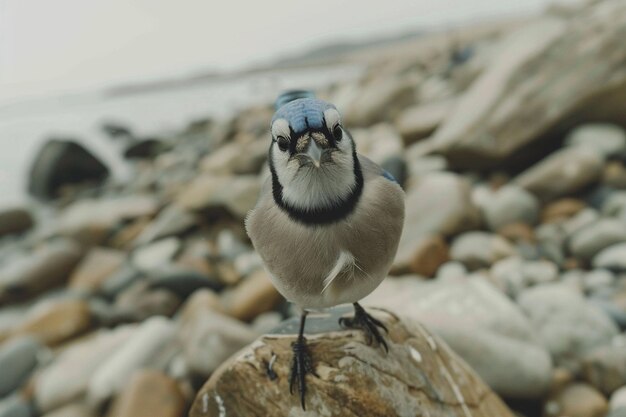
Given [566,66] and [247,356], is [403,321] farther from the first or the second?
[566,66]

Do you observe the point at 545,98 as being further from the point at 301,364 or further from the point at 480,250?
the point at 301,364

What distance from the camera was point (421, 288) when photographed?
3930mm

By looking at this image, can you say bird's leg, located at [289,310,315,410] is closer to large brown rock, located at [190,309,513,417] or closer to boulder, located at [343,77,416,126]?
large brown rock, located at [190,309,513,417]

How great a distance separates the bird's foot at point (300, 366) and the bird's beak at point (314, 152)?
98 cm

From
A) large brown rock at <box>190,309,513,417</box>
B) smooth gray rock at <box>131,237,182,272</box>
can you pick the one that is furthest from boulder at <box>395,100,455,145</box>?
large brown rock at <box>190,309,513,417</box>

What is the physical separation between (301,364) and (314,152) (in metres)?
1.05

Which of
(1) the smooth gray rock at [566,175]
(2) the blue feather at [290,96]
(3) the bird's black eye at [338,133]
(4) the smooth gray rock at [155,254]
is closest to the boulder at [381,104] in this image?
(4) the smooth gray rock at [155,254]

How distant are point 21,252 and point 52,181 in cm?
455

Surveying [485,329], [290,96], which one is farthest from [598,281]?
[290,96]

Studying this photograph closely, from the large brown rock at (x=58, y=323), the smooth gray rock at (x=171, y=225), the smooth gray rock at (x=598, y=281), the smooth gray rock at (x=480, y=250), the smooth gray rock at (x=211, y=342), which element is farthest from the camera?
the smooth gray rock at (x=171, y=225)

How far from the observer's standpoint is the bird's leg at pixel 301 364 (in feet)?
7.50

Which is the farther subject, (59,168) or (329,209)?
(59,168)

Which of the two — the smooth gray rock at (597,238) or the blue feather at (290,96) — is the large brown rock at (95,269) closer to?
the blue feather at (290,96)

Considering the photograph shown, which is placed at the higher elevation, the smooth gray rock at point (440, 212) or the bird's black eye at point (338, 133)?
the bird's black eye at point (338, 133)
